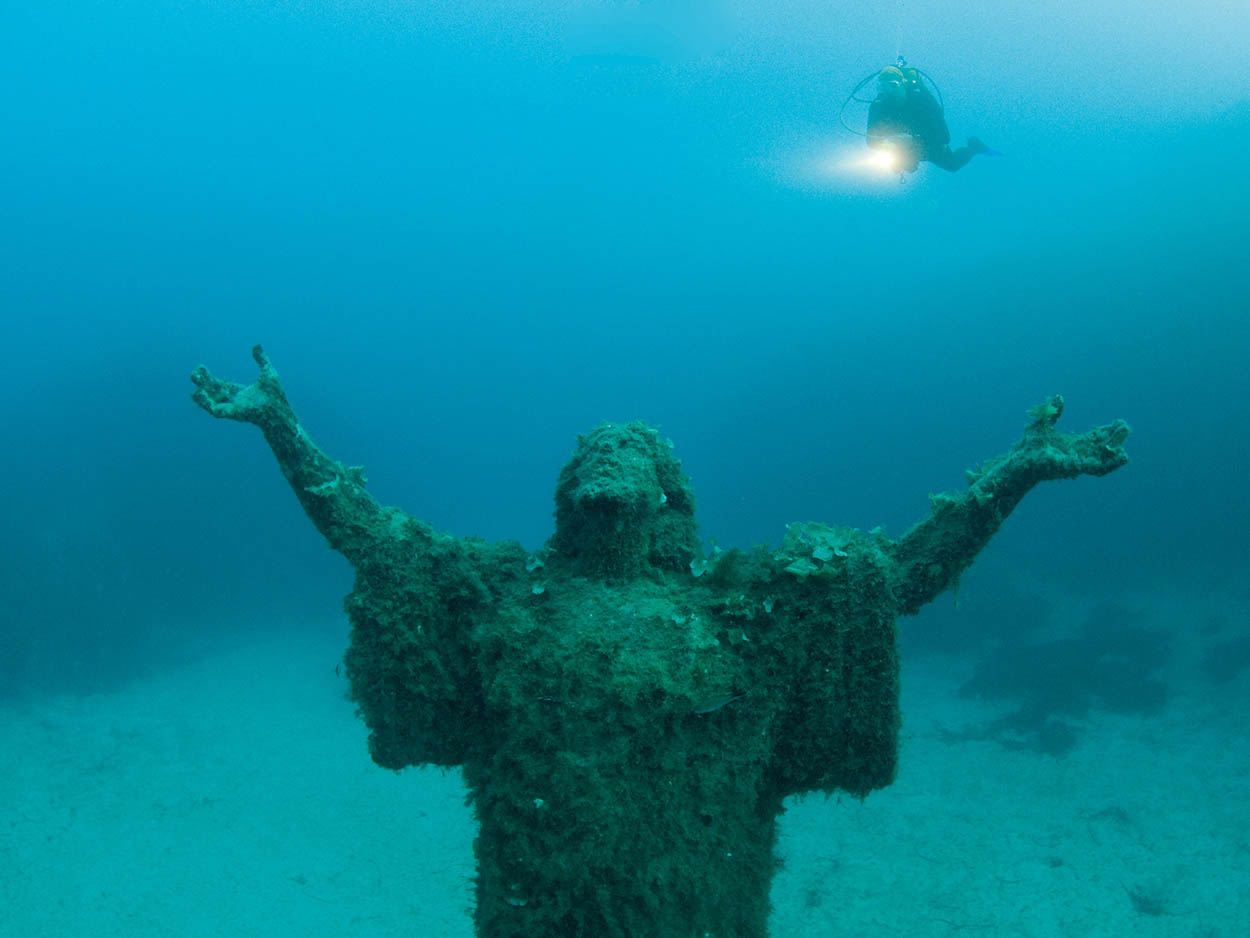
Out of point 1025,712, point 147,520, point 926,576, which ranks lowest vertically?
point 926,576

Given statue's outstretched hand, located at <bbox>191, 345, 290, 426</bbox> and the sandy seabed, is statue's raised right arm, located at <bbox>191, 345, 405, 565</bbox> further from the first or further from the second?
the sandy seabed

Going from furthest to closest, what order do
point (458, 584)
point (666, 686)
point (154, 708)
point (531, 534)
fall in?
1. point (531, 534)
2. point (154, 708)
3. point (458, 584)
4. point (666, 686)

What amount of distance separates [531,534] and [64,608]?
31893 millimetres

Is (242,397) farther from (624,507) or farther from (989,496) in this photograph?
(989,496)

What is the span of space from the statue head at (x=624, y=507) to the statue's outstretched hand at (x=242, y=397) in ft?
5.69

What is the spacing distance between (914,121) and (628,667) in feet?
53.6

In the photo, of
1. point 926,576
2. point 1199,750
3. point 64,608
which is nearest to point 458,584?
point 926,576

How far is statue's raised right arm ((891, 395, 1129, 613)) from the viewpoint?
152 inches

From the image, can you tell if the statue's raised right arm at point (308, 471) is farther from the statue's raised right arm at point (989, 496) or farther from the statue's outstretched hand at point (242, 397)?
the statue's raised right arm at point (989, 496)

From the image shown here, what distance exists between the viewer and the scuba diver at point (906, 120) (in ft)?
51.7

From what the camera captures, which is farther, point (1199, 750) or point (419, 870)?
point (1199, 750)

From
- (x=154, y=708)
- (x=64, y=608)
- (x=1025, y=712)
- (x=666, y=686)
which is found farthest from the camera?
(x=64, y=608)

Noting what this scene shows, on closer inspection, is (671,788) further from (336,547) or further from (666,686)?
(336,547)

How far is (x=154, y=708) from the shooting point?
20281 mm
